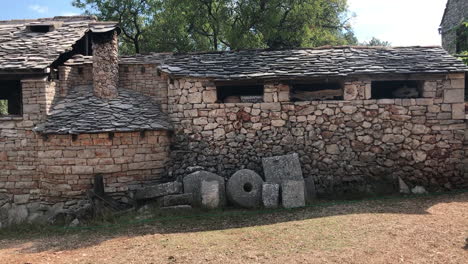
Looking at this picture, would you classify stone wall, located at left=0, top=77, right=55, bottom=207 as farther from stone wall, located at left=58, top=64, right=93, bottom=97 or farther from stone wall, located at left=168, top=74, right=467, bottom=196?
stone wall, located at left=168, top=74, right=467, bottom=196

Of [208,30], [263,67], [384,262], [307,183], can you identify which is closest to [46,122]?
[263,67]

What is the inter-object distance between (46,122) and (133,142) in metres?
2.33

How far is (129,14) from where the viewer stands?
67.3 feet

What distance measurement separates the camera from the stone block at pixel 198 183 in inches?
339

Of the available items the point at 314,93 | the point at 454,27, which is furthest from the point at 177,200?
the point at 454,27

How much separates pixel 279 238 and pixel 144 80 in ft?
21.6

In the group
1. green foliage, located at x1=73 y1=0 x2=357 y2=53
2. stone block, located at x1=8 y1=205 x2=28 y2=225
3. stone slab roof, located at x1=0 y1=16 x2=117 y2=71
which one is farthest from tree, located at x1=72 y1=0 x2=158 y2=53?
stone block, located at x1=8 y1=205 x2=28 y2=225

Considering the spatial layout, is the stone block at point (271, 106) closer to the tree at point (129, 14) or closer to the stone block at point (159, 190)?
the stone block at point (159, 190)

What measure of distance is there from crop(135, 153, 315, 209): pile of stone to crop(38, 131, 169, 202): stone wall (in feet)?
2.43

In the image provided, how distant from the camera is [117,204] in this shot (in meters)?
8.95

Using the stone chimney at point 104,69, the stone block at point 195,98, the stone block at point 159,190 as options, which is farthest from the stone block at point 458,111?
the stone chimney at point 104,69

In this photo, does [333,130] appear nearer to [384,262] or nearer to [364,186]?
[364,186]

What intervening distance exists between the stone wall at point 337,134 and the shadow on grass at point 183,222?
108 centimetres

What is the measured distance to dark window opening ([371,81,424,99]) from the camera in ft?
32.6
